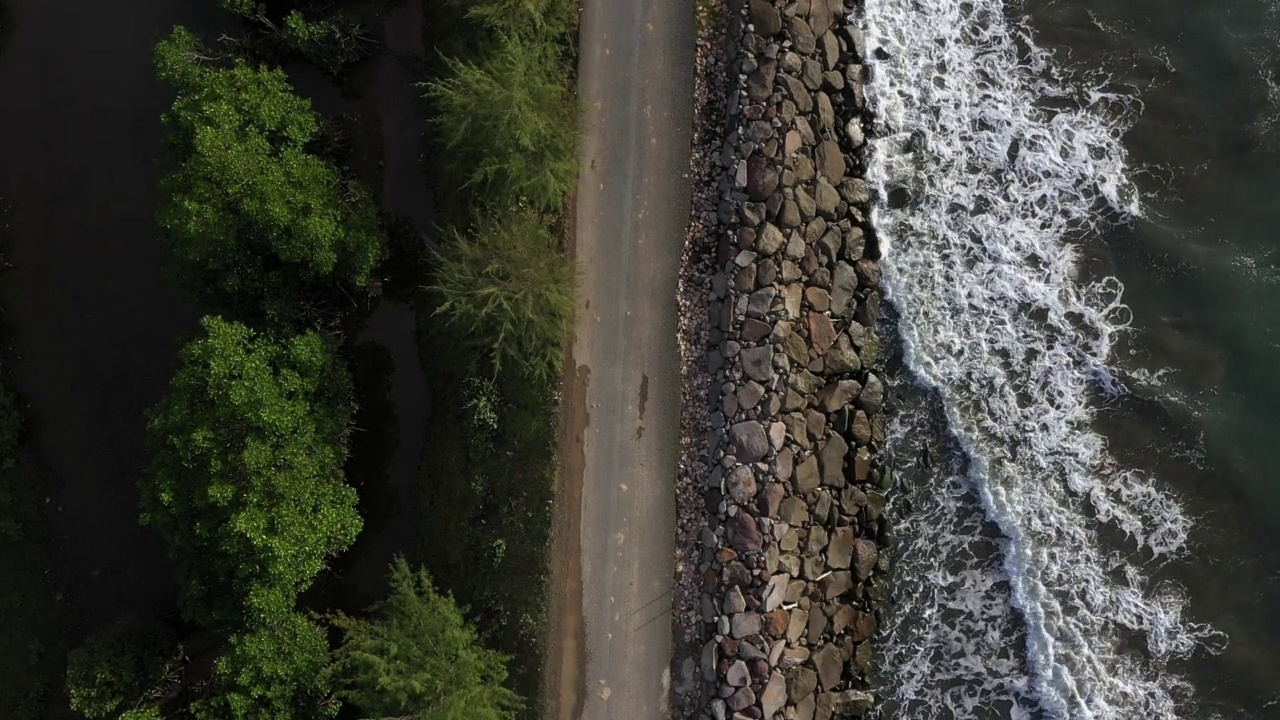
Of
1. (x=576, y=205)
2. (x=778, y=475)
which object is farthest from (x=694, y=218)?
(x=778, y=475)

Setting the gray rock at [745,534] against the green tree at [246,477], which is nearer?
the green tree at [246,477]

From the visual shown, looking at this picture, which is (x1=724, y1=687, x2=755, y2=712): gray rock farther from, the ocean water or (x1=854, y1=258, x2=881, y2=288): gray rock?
(x1=854, y1=258, x2=881, y2=288): gray rock

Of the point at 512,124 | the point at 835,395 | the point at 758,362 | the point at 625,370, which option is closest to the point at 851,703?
the point at 835,395

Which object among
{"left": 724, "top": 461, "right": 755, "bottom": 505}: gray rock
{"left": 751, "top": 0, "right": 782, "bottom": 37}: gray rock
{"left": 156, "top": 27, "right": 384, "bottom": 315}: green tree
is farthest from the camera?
{"left": 751, "top": 0, "right": 782, "bottom": 37}: gray rock


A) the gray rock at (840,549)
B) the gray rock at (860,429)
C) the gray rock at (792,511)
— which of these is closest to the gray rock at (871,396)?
the gray rock at (860,429)

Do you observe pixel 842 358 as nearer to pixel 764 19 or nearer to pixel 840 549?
pixel 840 549

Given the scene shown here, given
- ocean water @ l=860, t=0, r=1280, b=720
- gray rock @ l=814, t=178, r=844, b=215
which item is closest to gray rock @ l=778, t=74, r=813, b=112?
gray rock @ l=814, t=178, r=844, b=215

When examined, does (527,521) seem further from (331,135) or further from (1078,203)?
(1078,203)

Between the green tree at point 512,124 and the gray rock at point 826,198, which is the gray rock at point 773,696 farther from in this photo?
the green tree at point 512,124
